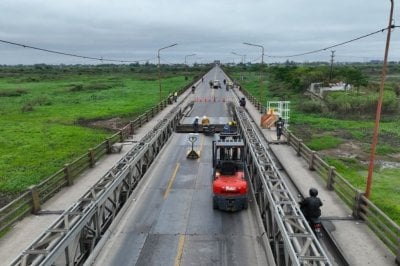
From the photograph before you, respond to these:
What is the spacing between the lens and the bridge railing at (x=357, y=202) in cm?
1253

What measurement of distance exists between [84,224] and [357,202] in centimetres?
1074

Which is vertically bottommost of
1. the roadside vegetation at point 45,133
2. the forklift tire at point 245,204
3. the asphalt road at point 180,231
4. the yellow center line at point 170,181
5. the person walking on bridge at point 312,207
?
the roadside vegetation at point 45,133

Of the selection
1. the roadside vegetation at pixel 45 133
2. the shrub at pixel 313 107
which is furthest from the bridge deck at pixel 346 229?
the shrub at pixel 313 107

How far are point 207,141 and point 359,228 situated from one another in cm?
2038

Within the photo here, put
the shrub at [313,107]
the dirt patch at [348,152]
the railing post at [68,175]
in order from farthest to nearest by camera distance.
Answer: the shrub at [313,107], the dirt patch at [348,152], the railing post at [68,175]

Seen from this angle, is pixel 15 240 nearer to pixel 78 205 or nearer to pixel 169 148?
pixel 78 205

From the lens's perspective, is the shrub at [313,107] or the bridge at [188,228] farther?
the shrub at [313,107]

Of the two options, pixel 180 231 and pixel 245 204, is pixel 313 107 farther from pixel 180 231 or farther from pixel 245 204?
pixel 180 231

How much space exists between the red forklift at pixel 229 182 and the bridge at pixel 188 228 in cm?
55

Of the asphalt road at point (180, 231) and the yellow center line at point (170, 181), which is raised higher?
the asphalt road at point (180, 231)

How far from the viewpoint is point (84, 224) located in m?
12.0

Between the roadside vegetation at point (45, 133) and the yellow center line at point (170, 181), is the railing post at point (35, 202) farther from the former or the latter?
the roadside vegetation at point (45, 133)

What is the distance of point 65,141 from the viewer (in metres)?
36.6

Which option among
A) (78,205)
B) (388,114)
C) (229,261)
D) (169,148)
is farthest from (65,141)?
(388,114)
